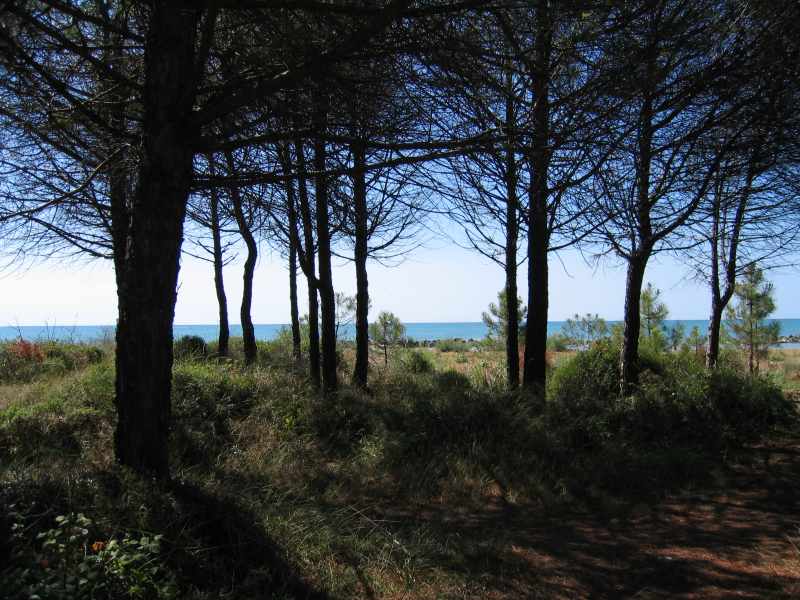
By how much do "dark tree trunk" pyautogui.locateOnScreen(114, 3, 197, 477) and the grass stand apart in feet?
1.15

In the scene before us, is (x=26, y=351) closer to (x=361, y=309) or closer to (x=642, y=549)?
(x=361, y=309)

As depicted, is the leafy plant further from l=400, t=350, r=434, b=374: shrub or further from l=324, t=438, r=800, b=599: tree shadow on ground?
l=324, t=438, r=800, b=599: tree shadow on ground

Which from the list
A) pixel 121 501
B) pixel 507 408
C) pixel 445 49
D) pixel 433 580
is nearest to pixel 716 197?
pixel 507 408

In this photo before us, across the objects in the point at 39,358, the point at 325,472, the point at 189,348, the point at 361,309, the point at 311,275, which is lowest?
the point at 325,472

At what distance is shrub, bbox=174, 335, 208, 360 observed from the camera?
1148 cm

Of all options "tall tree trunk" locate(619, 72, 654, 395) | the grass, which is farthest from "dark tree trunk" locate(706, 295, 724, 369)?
the grass

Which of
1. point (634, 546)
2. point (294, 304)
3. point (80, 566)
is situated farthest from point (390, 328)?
point (80, 566)

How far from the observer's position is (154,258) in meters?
3.90

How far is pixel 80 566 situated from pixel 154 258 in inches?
77.7

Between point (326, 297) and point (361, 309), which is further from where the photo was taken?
point (361, 309)

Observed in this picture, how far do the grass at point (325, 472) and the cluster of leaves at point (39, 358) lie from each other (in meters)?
0.99

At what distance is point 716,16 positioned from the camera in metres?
4.98

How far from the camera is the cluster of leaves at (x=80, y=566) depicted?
8.49 feet

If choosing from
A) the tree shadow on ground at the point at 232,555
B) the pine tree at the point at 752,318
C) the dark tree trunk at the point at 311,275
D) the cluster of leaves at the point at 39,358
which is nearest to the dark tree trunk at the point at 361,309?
the dark tree trunk at the point at 311,275
